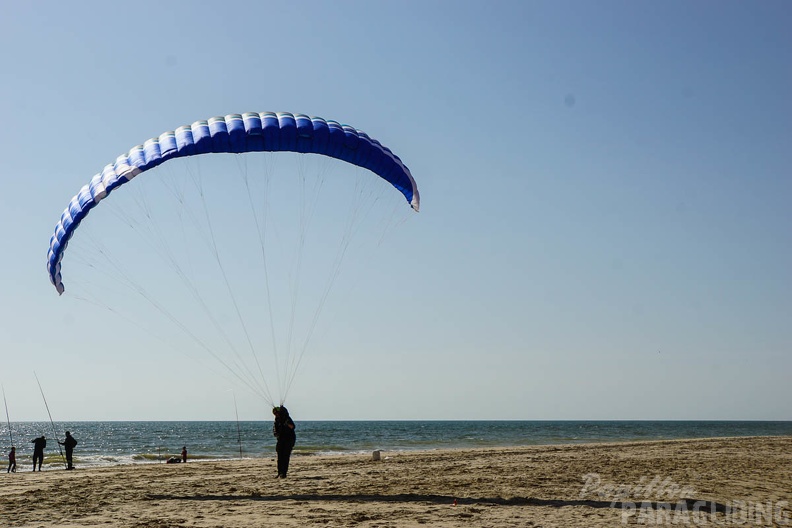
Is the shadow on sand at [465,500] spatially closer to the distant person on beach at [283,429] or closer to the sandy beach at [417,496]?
the sandy beach at [417,496]

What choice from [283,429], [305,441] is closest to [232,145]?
[283,429]

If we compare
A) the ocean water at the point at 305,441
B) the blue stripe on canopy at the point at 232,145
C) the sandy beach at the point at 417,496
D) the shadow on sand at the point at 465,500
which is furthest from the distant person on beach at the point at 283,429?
the ocean water at the point at 305,441

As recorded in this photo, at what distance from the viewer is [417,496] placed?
10797 mm

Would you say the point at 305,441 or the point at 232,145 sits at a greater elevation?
the point at 232,145

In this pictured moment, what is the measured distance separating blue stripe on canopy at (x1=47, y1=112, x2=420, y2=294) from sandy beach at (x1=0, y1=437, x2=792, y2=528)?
15.9 feet

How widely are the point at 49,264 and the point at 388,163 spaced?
23.2 feet

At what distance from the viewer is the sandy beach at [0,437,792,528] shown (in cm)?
885

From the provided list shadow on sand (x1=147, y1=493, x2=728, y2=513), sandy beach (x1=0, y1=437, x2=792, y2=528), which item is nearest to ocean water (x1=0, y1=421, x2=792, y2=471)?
sandy beach (x1=0, y1=437, x2=792, y2=528)

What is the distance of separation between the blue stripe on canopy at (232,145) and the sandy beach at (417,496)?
484 cm

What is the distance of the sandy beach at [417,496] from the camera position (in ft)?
29.0

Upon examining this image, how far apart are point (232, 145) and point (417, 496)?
6.67 meters

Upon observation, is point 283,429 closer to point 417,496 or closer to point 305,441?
point 417,496

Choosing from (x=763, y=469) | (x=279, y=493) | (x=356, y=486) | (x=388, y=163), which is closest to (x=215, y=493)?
(x=279, y=493)

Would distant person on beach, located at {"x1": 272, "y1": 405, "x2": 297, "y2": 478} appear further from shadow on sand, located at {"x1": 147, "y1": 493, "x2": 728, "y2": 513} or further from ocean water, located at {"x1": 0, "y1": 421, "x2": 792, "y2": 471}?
ocean water, located at {"x1": 0, "y1": 421, "x2": 792, "y2": 471}
